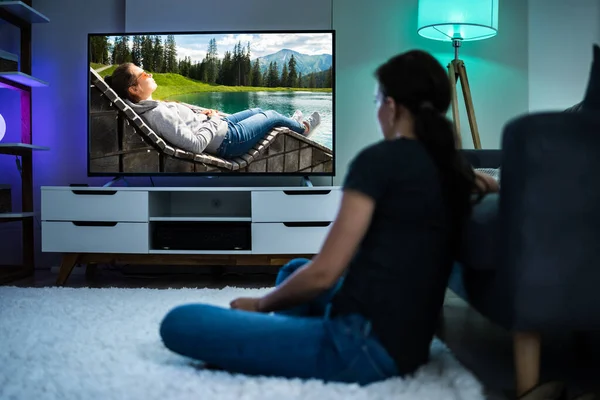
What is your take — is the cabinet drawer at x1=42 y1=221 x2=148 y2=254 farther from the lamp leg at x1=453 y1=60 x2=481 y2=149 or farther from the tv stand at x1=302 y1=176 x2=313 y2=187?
the lamp leg at x1=453 y1=60 x2=481 y2=149

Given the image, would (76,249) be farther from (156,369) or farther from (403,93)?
(403,93)

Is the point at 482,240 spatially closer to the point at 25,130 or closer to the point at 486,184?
the point at 486,184

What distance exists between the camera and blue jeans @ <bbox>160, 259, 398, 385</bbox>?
1.18 m

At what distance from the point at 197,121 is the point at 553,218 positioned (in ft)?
8.64

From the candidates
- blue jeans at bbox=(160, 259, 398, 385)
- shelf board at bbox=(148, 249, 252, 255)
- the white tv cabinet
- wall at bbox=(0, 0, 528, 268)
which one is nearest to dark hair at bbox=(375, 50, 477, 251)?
blue jeans at bbox=(160, 259, 398, 385)

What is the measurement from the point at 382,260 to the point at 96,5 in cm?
340

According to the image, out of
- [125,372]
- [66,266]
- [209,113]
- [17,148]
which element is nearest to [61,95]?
[17,148]

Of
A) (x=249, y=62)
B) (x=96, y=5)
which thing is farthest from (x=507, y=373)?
(x=96, y=5)

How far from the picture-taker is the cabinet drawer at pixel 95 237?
10.6 ft

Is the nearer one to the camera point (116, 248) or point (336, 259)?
point (336, 259)

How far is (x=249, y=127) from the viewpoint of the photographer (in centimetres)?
354

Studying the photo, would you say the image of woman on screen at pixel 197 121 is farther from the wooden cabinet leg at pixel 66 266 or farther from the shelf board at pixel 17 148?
the wooden cabinet leg at pixel 66 266

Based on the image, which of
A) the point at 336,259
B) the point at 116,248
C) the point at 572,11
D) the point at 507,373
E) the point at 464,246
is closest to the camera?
the point at 336,259

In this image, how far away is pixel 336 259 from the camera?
1.14 metres
